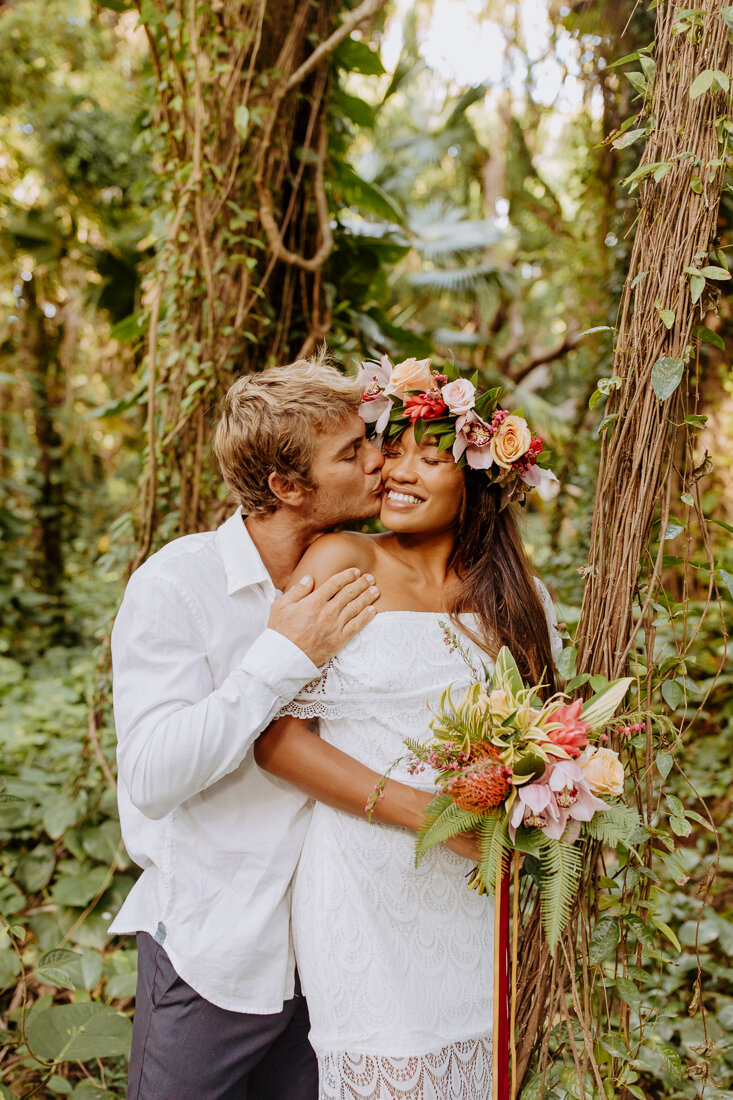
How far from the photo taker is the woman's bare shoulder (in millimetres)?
1614

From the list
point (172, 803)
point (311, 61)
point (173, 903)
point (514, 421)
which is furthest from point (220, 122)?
point (173, 903)

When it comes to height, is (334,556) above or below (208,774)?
above

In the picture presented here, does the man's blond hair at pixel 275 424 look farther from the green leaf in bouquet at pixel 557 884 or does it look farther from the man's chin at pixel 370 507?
the green leaf in bouquet at pixel 557 884

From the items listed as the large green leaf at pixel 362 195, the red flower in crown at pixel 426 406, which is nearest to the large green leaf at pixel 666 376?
the red flower in crown at pixel 426 406

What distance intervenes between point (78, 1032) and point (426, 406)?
5.81 feet

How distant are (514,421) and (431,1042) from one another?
1.19m

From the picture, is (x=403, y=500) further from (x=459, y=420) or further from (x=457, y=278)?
(x=457, y=278)

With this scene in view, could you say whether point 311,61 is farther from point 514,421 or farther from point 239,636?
point 239,636

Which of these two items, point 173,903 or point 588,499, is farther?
point 588,499

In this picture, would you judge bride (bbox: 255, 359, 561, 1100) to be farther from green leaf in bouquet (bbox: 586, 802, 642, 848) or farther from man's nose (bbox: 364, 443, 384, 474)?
green leaf in bouquet (bbox: 586, 802, 642, 848)

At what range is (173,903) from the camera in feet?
5.09

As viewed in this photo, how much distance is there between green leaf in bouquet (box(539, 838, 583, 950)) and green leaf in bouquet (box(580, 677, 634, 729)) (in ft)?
0.66

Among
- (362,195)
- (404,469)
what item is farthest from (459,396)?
(362,195)

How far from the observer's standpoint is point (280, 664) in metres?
1.42
